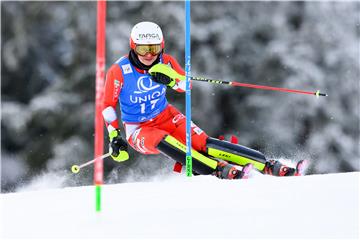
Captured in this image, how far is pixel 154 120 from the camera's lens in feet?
13.2

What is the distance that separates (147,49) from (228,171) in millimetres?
960

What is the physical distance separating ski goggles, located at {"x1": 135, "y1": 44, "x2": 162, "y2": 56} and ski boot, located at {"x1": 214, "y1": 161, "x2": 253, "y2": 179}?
0.85 m

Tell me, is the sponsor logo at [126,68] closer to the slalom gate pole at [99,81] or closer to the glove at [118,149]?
the glove at [118,149]

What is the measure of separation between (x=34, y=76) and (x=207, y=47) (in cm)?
346

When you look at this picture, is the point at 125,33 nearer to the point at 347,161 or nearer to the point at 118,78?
the point at 347,161

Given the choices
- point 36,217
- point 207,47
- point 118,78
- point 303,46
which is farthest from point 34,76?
point 36,217

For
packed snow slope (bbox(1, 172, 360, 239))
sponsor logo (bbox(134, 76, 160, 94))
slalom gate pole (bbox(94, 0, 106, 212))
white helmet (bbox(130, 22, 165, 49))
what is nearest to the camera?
slalom gate pole (bbox(94, 0, 106, 212))

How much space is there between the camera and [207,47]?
11344 mm

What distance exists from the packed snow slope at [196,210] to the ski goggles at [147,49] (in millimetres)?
870

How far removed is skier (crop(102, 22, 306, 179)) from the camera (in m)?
3.77

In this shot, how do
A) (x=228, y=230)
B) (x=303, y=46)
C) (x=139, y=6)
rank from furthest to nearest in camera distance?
(x=303, y=46) < (x=139, y=6) < (x=228, y=230)

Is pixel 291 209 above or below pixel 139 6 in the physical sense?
below

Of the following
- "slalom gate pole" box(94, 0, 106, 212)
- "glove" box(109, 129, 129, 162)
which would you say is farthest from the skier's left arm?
"slalom gate pole" box(94, 0, 106, 212)

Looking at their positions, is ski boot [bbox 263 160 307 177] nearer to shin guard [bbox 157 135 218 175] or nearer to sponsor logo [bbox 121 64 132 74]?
shin guard [bbox 157 135 218 175]
